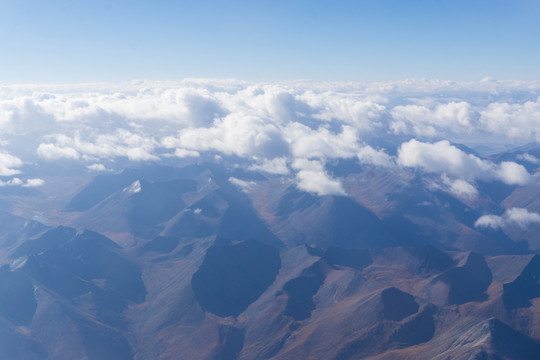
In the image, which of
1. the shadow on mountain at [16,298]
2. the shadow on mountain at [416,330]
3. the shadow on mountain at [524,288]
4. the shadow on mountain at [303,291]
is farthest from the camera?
the shadow on mountain at [303,291]

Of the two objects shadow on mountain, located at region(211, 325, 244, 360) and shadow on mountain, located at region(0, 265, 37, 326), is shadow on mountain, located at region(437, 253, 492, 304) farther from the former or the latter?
shadow on mountain, located at region(0, 265, 37, 326)

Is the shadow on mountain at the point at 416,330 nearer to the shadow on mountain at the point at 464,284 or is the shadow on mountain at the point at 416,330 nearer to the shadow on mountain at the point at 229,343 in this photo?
the shadow on mountain at the point at 464,284

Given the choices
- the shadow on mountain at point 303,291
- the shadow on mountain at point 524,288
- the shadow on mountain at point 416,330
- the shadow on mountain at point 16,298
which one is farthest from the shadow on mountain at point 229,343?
the shadow on mountain at point 524,288

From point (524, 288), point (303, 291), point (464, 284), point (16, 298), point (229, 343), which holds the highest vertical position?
point (16, 298)

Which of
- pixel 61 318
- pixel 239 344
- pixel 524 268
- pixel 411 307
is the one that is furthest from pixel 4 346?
pixel 524 268

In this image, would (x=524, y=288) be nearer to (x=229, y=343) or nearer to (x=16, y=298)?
(x=229, y=343)

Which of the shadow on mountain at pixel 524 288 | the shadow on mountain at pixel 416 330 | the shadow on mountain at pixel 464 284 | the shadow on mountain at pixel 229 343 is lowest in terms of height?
the shadow on mountain at pixel 229 343

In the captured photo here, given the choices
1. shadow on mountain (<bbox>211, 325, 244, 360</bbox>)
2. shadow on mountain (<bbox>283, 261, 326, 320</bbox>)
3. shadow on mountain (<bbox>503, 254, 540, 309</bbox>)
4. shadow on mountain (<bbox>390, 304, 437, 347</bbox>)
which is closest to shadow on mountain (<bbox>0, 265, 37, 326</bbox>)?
shadow on mountain (<bbox>211, 325, 244, 360</bbox>)

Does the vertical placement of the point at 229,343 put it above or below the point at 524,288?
below

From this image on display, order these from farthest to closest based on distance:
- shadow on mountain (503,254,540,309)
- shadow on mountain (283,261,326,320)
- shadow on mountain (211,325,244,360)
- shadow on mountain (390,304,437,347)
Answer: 1. shadow on mountain (283,261,326,320)
2. shadow on mountain (503,254,540,309)
3. shadow on mountain (211,325,244,360)
4. shadow on mountain (390,304,437,347)

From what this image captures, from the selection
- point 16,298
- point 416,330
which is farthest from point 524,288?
point 16,298

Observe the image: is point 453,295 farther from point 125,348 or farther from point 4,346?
point 4,346
